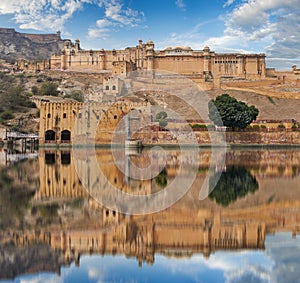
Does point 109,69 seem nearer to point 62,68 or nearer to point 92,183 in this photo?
point 62,68

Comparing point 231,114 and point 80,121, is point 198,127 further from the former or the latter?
point 80,121

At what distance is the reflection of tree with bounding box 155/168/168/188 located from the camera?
14.5 metres

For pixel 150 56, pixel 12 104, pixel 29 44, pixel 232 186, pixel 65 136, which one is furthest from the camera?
pixel 29 44

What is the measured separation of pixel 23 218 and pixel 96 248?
8.39 feet

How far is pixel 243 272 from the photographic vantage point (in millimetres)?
6207

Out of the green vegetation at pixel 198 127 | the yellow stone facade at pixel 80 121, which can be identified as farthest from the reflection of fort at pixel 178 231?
the green vegetation at pixel 198 127

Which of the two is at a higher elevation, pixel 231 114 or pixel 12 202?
pixel 231 114

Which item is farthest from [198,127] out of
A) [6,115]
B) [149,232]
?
[149,232]

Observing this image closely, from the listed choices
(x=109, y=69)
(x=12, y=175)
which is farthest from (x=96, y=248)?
(x=109, y=69)

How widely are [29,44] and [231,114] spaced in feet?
426

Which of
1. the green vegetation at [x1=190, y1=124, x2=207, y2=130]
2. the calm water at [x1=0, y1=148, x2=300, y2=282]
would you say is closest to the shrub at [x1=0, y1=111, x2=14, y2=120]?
the green vegetation at [x1=190, y1=124, x2=207, y2=130]

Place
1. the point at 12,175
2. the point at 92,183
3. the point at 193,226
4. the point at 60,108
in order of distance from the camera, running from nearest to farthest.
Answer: the point at 193,226, the point at 92,183, the point at 12,175, the point at 60,108

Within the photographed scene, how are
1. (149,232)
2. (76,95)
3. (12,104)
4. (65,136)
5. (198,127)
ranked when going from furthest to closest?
(76,95) < (12,104) < (198,127) < (65,136) < (149,232)

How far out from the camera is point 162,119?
42938mm
